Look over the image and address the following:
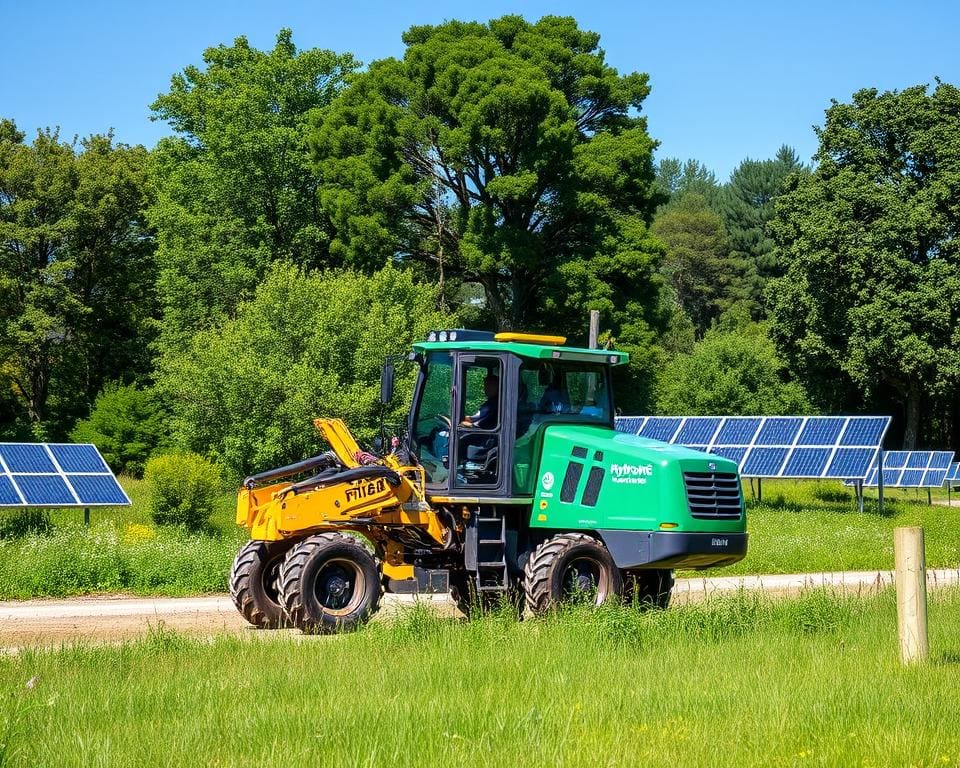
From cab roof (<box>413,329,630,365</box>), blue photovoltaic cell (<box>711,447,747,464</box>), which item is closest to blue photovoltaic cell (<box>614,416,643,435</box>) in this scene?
blue photovoltaic cell (<box>711,447,747,464</box>)

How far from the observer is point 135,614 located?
1548cm

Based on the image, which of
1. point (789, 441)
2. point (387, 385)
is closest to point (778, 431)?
point (789, 441)

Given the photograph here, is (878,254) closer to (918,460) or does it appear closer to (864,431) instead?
(918,460)

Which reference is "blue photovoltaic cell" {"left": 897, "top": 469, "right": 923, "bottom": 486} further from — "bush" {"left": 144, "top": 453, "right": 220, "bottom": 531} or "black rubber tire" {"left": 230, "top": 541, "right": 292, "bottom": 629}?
"black rubber tire" {"left": 230, "top": 541, "right": 292, "bottom": 629}

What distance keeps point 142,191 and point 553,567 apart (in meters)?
40.4

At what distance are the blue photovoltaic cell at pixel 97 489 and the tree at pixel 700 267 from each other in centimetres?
6746

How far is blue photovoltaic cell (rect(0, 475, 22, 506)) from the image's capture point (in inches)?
861

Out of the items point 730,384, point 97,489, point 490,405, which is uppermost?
point 730,384

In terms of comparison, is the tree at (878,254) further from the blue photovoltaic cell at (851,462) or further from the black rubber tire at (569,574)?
the black rubber tire at (569,574)

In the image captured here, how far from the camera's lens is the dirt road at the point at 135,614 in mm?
13284

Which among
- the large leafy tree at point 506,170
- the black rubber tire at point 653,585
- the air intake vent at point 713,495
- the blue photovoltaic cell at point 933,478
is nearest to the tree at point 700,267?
the large leafy tree at point 506,170

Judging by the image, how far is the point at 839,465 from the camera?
31203 mm

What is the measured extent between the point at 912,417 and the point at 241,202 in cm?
2948

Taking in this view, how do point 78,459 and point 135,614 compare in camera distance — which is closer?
point 135,614
